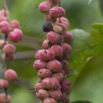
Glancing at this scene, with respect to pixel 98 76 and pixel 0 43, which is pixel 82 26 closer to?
pixel 98 76

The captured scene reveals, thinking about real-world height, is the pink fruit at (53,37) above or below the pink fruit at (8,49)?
above

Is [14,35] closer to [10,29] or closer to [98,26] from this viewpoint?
[10,29]

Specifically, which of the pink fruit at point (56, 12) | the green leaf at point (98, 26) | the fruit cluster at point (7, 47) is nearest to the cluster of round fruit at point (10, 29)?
the fruit cluster at point (7, 47)

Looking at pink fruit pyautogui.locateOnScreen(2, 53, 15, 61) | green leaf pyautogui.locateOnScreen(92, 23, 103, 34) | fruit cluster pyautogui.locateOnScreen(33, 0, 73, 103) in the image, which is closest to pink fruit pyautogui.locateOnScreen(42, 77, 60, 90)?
fruit cluster pyautogui.locateOnScreen(33, 0, 73, 103)

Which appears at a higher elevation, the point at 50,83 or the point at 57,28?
the point at 57,28

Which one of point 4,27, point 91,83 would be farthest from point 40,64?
point 91,83

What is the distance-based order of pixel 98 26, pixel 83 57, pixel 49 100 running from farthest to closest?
pixel 83 57 < pixel 98 26 < pixel 49 100

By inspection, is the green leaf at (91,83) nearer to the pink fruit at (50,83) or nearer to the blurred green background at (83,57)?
the blurred green background at (83,57)

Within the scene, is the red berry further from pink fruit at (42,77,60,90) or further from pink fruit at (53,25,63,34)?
pink fruit at (42,77,60,90)
